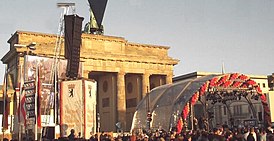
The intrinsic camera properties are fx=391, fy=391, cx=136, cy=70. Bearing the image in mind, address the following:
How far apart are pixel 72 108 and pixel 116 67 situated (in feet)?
117

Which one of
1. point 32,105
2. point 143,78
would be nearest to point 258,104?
point 143,78

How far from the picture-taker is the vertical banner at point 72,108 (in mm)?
25797

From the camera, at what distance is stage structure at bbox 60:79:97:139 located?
84.5 ft

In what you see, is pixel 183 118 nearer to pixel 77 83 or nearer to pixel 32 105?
pixel 77 83

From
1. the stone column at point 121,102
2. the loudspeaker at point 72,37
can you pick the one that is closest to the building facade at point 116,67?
the stone column at point 121,102

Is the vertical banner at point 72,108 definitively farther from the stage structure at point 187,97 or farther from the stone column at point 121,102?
the stone column at point 121,102

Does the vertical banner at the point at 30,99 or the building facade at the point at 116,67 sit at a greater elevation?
the building facade at the point at 116,67

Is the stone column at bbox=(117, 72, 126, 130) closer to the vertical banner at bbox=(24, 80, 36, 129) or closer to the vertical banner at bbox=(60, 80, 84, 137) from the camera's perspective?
the vertical banner at bbox=(60, 80, 84, 137)

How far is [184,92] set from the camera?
101 ft

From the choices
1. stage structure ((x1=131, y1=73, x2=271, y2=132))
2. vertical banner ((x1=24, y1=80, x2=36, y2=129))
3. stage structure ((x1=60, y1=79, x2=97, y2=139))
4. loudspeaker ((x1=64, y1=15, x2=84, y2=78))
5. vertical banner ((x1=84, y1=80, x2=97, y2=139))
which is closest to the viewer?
vertical banner ((x1=24, y1=80, x2=36, y2=129))

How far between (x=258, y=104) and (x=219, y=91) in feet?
90.7

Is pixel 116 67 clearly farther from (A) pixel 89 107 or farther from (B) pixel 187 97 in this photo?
(A) pixel 89 107

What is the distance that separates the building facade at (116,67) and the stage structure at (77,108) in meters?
28.7

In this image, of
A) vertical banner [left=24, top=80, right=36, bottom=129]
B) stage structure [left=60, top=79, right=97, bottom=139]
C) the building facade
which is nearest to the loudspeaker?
stage structure [left=60, top=79, right=97, bottom=139]
